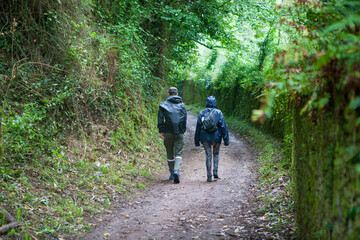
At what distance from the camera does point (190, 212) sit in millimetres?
5453

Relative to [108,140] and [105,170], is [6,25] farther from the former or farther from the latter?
[105,170]

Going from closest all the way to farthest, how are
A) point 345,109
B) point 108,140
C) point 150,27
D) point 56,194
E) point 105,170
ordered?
point 345,109 → point 56,194 → point 105,170 → point 108,140 → point 150,27

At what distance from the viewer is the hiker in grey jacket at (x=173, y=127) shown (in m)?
7.73

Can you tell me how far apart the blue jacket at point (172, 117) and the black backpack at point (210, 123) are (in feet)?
1.92

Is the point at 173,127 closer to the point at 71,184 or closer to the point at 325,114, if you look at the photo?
the point at 71,184

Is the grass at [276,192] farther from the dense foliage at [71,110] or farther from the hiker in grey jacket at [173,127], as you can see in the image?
the dense foliage at [71,110]

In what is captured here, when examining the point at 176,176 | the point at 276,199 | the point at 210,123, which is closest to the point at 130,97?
the point at 210,123

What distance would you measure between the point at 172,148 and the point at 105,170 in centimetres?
198

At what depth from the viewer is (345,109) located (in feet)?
7.11

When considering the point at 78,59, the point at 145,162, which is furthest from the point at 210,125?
the point at 78,59

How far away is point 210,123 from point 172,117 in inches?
40.8

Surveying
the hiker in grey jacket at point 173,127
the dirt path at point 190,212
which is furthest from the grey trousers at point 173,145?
the dirt path at point 190,212

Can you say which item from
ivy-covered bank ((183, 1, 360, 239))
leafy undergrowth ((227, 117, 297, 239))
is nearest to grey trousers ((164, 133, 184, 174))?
leafy undergrowth ((227, 117, 297, 239))

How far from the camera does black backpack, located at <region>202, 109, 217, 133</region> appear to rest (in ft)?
26.2
